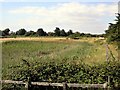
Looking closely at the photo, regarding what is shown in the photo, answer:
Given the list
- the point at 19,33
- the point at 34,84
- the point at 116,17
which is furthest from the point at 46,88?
the point at 19,33

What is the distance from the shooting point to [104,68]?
11.8m

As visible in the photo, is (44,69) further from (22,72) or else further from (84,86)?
(84,86)

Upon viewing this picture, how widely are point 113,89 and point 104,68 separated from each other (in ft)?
4.55

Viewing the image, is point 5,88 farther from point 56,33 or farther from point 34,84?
point 56,33

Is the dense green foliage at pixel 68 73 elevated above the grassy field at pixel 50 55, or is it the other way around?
the dense green foliage at pixel 68 73

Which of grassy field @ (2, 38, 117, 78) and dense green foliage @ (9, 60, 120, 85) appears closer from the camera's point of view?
dense green foliage @ (9, 60, 120, 85)

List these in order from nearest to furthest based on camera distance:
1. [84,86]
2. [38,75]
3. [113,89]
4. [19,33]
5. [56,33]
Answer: [84,86], [113,89], [38,75], [19,33], [56,33]

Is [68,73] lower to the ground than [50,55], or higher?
higher

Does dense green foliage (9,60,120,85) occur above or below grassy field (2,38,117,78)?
above

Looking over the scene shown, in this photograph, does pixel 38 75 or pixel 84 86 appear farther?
pixel 38 75

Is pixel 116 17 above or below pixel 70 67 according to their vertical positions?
above

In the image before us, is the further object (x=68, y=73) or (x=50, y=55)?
(x=50, y=55)

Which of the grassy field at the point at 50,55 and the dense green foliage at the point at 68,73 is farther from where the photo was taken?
the grassy field at the point at 50,55

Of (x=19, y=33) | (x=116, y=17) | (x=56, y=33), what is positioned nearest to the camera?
(x=116, y=17)
